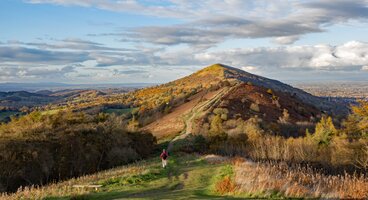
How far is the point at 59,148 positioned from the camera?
3969 centimetres

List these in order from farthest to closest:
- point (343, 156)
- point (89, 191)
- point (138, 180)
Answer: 1. point (343, 156)
2. point (138, 180)
3. point (89, 191)

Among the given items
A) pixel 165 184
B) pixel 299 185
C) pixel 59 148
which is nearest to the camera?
pixel 299 185

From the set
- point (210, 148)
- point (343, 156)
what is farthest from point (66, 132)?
point (343, 156)

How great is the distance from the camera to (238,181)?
61.0 feet

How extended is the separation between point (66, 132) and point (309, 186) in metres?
29.7

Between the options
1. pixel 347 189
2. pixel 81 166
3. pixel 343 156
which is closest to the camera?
pixel 347 189

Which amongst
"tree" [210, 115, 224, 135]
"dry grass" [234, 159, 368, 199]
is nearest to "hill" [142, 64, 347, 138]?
"tree" [210, 115, 224, 135]

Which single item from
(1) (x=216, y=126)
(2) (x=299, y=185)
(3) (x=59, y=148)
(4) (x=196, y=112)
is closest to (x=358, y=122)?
(1) (x=216, y=126)

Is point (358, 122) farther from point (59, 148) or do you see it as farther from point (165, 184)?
point (59, 148)

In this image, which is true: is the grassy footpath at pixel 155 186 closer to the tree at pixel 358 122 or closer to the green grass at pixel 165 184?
the green grass at pixel 165 184

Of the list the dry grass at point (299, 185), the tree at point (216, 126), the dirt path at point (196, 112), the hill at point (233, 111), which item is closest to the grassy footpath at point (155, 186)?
the dry grass at point (299, 185)

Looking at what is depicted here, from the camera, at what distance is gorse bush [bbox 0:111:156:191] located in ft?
115

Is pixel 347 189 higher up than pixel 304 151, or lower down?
higher up

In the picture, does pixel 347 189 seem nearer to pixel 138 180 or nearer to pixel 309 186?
pixel 309 186
